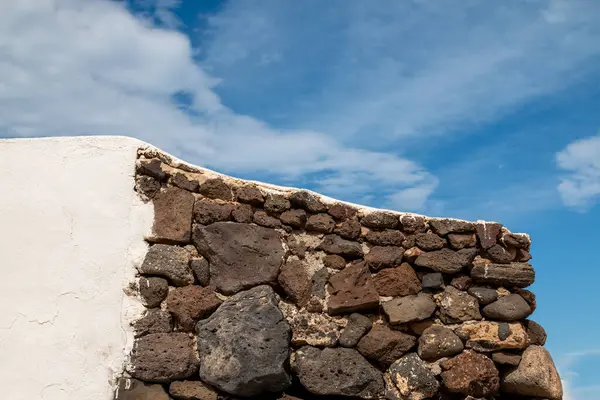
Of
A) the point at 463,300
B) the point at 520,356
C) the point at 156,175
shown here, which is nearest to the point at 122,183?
the point at 156,175

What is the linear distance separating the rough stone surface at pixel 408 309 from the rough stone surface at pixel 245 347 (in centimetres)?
72

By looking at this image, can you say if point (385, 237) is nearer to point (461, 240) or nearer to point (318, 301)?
point (461, 240)

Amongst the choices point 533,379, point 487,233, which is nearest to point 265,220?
point 487,233

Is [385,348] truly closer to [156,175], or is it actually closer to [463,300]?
[463,300]

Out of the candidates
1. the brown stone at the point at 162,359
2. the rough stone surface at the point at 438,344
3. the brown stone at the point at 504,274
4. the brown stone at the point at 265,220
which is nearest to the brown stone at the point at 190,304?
the brown stone at the point at 162,359

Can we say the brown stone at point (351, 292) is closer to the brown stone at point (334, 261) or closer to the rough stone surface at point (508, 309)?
the brown stone at point (334, 261)

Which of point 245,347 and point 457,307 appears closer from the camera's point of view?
point 245,347

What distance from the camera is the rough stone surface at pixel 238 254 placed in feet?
14.4

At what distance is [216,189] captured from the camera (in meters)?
4.55

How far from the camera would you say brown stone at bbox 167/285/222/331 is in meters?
4.27

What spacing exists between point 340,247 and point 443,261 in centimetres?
71

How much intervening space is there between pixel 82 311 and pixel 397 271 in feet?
6.45

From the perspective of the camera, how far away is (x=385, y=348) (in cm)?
456

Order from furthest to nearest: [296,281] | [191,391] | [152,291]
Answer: [296,281] → [152,291] → [191,391]
